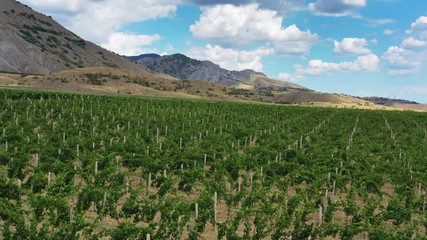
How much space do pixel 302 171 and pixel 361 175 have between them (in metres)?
3.51

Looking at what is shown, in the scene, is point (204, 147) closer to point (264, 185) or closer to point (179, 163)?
point (179, 163)

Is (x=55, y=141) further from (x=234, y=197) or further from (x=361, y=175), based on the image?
(x=361, y=175)

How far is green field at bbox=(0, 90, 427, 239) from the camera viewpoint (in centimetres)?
1538

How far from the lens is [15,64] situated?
561ft

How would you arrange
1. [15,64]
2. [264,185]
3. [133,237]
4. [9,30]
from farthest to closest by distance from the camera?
[9,30]
[15,64]
[264,185]
[133,237]

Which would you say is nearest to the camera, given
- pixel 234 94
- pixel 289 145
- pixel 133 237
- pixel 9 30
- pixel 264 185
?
pixel 133 237

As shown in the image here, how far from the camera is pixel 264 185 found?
77.8ft

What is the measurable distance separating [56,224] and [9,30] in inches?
7607

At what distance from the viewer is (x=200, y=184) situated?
981 inches

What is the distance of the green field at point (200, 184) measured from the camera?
15.4 metres

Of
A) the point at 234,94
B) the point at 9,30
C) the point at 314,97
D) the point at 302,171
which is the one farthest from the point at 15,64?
the point at 302,171

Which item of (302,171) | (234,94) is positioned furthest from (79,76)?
(302,171)

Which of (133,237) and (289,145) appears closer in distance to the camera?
(133,237)

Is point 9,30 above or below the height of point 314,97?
above
